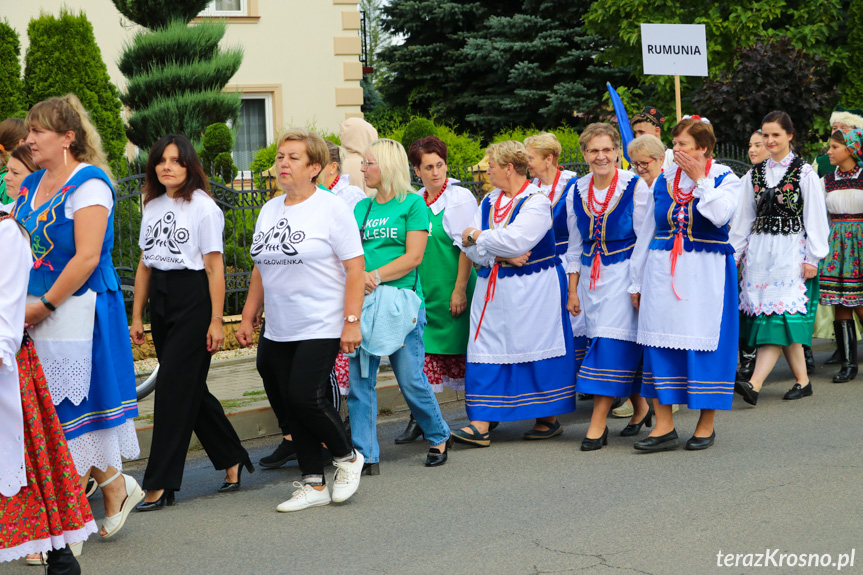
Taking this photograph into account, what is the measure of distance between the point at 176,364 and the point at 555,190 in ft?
9.88

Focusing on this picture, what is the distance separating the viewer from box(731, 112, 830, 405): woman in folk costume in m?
7.96

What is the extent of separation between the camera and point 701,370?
6.39 m

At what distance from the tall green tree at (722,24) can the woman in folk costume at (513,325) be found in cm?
1379

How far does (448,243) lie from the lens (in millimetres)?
6988

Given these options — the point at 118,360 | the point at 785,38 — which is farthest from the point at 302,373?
the point at 785,38

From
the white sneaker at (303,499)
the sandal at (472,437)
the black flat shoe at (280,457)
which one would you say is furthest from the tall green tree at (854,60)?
the white sneaker at (303,499)

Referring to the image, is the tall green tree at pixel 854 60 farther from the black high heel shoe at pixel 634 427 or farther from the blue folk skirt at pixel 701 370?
the blue folk skirt at pixel 701 370

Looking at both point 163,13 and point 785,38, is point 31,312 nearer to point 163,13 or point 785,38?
point 163,13

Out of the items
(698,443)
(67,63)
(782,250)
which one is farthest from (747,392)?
(67,63)

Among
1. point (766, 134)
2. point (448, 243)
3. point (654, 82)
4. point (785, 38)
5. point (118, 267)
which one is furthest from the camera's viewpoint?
point (654, 82)

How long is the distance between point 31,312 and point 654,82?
18460 millimetres

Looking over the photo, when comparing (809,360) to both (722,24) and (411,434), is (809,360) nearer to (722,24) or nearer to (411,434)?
(411,434)

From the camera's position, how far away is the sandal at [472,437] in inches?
265

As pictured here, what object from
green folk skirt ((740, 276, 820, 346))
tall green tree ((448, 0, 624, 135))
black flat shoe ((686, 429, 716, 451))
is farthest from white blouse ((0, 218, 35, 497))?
tall green tree ((448, 0, 624, 135))
